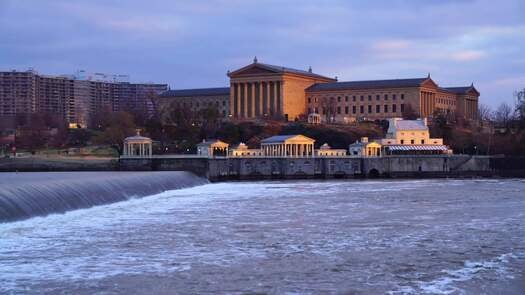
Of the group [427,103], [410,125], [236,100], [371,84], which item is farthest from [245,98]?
[410,125]

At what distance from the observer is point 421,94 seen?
149500 millimetres

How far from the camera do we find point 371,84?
154 m

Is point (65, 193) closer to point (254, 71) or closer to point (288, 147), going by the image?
point (288, 147)

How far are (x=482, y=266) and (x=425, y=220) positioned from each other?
14271 millimetres

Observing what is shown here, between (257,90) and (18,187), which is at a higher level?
(257,90)

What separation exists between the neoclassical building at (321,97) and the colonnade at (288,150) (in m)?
41.7

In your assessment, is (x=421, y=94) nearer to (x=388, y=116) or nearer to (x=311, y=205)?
(x=388, y=116)

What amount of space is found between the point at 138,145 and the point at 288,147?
66.6 feet

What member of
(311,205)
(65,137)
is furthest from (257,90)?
(311,205)

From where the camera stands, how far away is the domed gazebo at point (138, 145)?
94562mm

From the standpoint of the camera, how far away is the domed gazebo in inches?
3723

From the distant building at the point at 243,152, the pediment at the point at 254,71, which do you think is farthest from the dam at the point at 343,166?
the pediment at the point at 254,71

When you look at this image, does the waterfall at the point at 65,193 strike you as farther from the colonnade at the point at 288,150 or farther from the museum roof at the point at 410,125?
the museum roof at the point at 410,125

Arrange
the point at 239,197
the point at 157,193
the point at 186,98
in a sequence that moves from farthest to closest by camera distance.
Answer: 1. the point at 186,98
2. the point at 157,193
3. the point at 239,197
